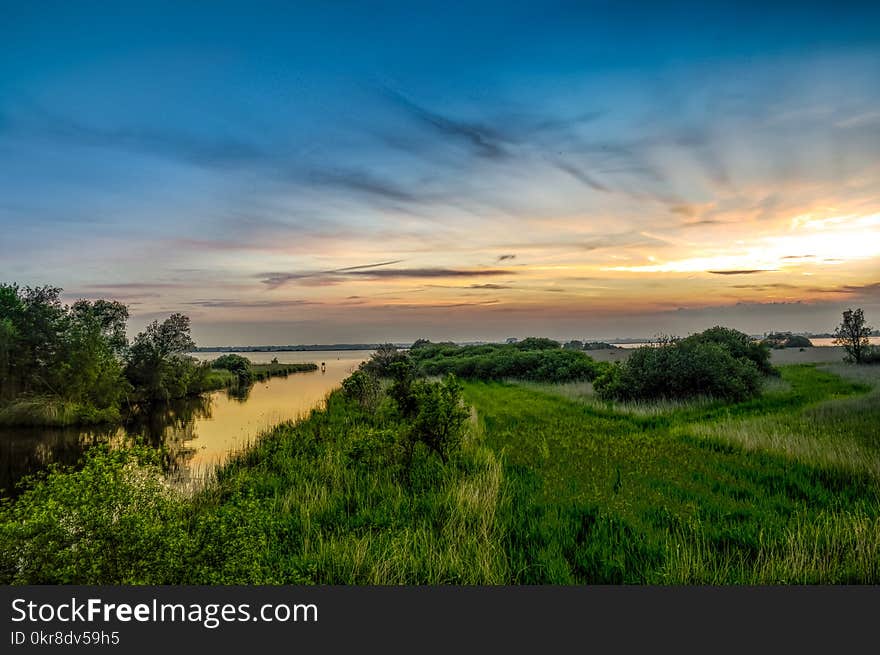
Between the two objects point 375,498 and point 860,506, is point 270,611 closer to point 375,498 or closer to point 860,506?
point 375,498

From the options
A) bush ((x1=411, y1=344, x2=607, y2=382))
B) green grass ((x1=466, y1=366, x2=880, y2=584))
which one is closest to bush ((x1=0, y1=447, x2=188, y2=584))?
green grass ((x1=466, y1=366, x2=880, y2=584))

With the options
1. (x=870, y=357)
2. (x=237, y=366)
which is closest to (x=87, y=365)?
(x=237, y=366)

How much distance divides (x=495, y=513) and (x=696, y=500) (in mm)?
3261

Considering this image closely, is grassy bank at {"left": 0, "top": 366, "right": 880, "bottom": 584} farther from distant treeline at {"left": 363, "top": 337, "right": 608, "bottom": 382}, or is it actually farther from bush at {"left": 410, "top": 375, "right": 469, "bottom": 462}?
distant treeline at {"left": 363, "top": 337, "right": 608, "bottom": 382}

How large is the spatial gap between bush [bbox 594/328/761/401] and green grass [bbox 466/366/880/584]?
17.1ft

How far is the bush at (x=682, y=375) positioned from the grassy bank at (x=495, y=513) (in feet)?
21.6

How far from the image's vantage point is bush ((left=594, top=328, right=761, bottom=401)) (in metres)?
20.2

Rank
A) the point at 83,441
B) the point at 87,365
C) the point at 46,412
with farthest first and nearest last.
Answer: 1. the point at 87,365
2. the point at 46,412
3. the point at 83,441

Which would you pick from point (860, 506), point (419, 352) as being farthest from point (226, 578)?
point (419, 352)

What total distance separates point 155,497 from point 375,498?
4.36m

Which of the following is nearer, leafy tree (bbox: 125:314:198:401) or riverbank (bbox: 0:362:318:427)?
riverbank (bbox: 0:362:318:427)

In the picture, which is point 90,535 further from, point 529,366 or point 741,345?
point 529,366

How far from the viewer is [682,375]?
20.9m

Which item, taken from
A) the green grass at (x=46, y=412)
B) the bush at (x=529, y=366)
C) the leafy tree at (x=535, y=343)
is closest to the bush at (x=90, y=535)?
the green grass at (x=46, y=412)
